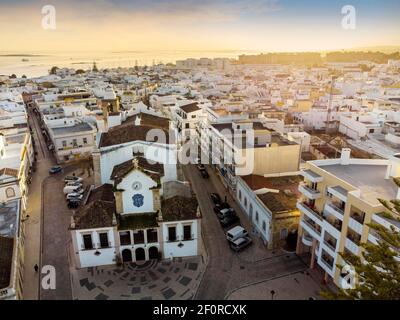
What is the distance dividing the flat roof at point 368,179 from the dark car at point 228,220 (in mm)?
7951

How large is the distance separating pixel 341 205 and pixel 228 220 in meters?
9.32

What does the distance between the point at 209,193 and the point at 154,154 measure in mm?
6676

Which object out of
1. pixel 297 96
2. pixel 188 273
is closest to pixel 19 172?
pixel 188 273

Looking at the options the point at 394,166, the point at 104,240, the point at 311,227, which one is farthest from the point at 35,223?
the point at 394,166

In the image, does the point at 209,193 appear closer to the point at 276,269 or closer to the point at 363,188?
the point at 276,269

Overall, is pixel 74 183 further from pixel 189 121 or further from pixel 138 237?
pixel 189 121

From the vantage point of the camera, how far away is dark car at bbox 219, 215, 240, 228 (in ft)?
75.5

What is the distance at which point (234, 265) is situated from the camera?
63.1ft

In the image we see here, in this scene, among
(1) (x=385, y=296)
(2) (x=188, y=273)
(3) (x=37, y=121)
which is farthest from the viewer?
(3) (x=37, y=121)

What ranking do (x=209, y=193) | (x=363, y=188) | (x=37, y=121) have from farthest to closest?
(x=37, y=121)
(x=209, y=193)
(x=363, y=188)

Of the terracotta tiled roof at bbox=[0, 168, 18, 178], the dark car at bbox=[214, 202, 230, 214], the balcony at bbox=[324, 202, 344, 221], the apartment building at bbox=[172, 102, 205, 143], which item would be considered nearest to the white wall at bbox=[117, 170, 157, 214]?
the dark car at bbox=[214, 202, 230, 214]

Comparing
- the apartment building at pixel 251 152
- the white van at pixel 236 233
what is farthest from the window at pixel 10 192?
the apartment building at pixel 251 152

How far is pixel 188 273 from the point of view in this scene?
18609mm

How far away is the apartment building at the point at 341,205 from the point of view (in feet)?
45.1
